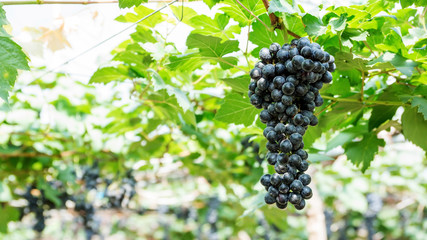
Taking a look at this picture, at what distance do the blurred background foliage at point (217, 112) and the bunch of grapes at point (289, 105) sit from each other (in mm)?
138

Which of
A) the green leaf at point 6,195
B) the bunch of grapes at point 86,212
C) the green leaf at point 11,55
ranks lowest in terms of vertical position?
the bunch of grapes at point 86,212

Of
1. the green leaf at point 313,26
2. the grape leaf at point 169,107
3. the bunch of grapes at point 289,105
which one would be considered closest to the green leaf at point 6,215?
the grape leaf at point 169,107

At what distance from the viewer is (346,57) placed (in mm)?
1242

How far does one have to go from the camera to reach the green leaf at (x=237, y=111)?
145cm

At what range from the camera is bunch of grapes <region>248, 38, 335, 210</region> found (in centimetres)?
102

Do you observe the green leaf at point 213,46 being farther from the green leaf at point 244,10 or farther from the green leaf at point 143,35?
the green leaf at point 143,35

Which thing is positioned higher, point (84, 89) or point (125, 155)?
point (84, 89)

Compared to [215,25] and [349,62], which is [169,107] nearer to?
A: [215,25]

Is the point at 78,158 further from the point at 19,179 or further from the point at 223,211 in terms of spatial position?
the point at 223,211

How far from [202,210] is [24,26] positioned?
18.8ft

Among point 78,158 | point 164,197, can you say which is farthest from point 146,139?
point 164,197

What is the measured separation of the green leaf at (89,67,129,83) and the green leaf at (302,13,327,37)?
858 millimetres

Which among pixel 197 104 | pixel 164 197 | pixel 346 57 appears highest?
pixel 346 57

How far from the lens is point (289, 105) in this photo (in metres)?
1.05
